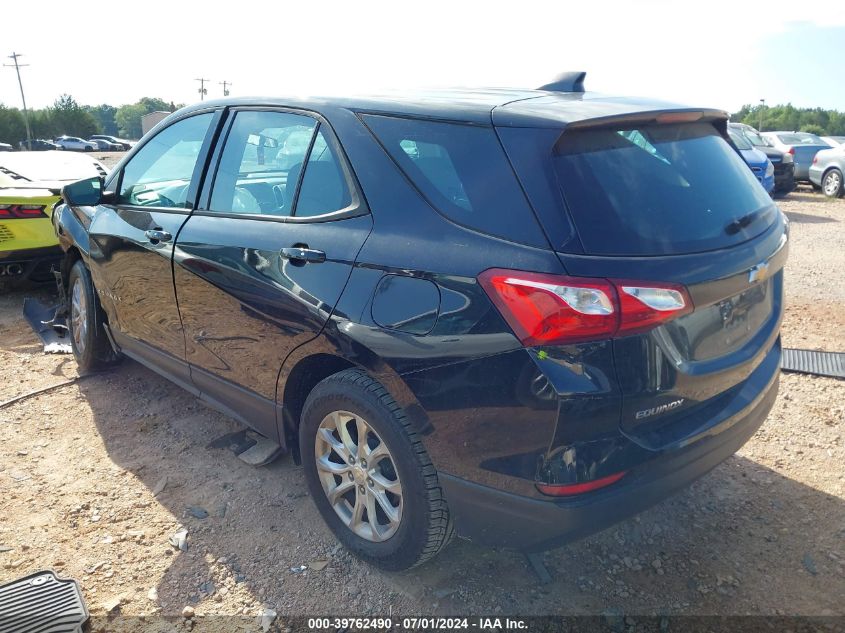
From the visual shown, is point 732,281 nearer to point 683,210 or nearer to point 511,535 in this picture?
point 683,210

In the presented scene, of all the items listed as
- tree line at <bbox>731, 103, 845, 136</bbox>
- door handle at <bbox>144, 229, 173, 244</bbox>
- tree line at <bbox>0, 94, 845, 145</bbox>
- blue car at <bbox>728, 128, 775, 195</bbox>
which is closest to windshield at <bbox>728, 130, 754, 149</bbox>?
blue car at <bbox>728, 128, 775, 195</bbox>

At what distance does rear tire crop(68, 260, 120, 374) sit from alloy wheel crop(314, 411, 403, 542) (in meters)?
2.49

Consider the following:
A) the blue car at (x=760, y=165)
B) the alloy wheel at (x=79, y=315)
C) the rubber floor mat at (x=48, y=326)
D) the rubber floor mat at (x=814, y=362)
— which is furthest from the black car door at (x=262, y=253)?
the blue car at (x=760, y=165)

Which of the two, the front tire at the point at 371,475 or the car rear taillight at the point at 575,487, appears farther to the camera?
the front tire at the point at 371,475

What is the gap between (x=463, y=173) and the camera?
2262 millimetres

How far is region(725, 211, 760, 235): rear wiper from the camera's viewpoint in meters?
2.36

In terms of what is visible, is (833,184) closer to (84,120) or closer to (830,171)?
(830,171)

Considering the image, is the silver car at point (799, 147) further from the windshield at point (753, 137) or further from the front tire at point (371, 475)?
the front tire at point (371, 475)

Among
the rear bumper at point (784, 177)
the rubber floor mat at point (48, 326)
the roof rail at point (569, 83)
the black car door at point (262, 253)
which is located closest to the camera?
the black car door at point (262, 253)

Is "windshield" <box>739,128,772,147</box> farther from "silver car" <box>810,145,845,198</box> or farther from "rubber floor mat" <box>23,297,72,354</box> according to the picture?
"rubber floor mat" <box>23,297,72,354</box>

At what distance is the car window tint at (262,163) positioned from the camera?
2.84 m

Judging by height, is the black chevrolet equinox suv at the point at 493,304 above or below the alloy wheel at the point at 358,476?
above

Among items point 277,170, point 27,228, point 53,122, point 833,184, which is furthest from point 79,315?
point 53,122

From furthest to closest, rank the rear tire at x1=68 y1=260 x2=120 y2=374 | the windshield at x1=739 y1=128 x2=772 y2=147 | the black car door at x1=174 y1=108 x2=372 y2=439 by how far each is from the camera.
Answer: the windshield at x1=739 y1=128 x2=772 y2=147, the rear tire at x1=68 y1=260 x2=120 y2=374, the black car door at x1=174 y1=108 x2=372 y2=439
